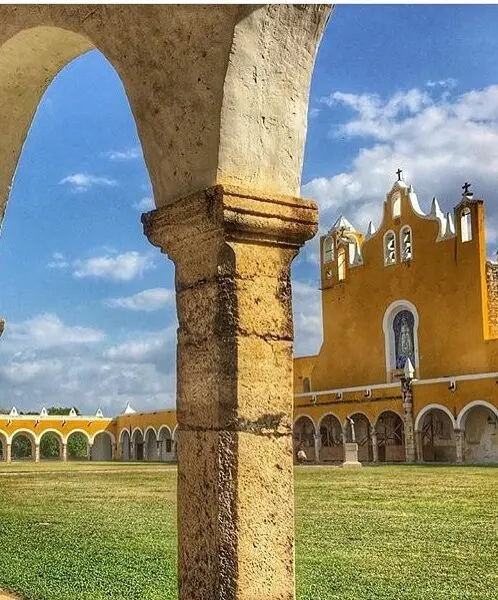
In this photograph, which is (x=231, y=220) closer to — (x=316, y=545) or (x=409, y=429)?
(x=316, y=545)

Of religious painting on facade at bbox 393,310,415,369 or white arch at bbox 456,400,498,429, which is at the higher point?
religious painting on facade at bbox 393,310,415,369

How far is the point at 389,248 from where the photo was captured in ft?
104

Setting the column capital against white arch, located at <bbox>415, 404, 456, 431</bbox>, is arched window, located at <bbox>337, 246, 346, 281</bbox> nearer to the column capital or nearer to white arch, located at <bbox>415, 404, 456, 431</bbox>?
white arch, located at <bbox>415, 404, 456, 431</bbox>

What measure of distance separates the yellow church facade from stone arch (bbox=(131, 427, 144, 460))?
14.5 metres

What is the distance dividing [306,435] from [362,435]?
3467 mm

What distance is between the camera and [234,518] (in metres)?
2.50

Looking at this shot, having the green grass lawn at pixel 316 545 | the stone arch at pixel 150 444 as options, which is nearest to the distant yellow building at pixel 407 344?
the stone arch at pixel 150 444

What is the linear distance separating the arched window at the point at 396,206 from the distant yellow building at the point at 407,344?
0.32 feet

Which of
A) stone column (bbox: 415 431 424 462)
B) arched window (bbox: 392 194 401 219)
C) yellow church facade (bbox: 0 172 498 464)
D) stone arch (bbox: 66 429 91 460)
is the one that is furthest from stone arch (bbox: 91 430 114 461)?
stone column (bbox: 415 431 424 462)

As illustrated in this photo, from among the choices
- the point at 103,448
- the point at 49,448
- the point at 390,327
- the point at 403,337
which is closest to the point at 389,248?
the point at 390,327

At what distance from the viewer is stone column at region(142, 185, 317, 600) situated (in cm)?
252

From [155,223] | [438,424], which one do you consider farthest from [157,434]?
[155,223]

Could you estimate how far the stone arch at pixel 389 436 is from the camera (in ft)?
93.0

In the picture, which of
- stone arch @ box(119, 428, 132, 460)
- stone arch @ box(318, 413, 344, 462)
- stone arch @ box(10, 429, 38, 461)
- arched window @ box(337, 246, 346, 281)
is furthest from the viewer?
stone arch @ box(10, 429, 38, 461)
